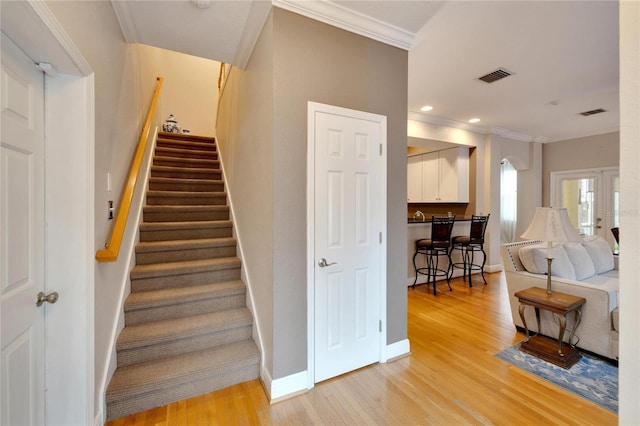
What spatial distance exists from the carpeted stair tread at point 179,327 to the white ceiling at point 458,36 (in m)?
2.34

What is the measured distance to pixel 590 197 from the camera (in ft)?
19.4

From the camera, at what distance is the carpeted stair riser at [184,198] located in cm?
351

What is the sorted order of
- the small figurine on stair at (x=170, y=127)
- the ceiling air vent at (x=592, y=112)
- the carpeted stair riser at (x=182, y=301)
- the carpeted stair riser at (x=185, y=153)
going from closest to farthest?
the carpeted stair riser at (x=182, y=301) < the carpeted stair riser at (x=185, y=153) < the ceiling air vent at (x=592, y=112) < the small figurine on stair at (x=170, y=127)

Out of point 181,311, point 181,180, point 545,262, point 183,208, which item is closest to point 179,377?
point 181,311

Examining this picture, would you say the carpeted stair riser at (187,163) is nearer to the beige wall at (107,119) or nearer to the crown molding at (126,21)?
the beige wall at (107,119)

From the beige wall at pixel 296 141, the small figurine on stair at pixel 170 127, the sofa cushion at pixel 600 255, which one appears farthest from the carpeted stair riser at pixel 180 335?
the small figurine on stair at pixel 170 127

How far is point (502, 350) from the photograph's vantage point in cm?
259

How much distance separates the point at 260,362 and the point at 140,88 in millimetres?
3160

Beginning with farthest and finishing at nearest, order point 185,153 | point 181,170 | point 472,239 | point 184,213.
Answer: point 185,153, point 472,239, point 181,170, point 184,213

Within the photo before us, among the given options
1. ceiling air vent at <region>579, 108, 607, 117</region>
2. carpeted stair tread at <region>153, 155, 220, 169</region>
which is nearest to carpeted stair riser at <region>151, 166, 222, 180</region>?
carpeted stair tread at <region>153, 155, 220, 169</region>

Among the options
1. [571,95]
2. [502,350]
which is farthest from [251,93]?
[571,95]

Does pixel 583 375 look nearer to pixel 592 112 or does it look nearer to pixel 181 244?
pixel 181 244

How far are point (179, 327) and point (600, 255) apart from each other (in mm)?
4539

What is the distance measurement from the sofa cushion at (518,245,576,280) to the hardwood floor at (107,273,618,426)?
87 centimetres
